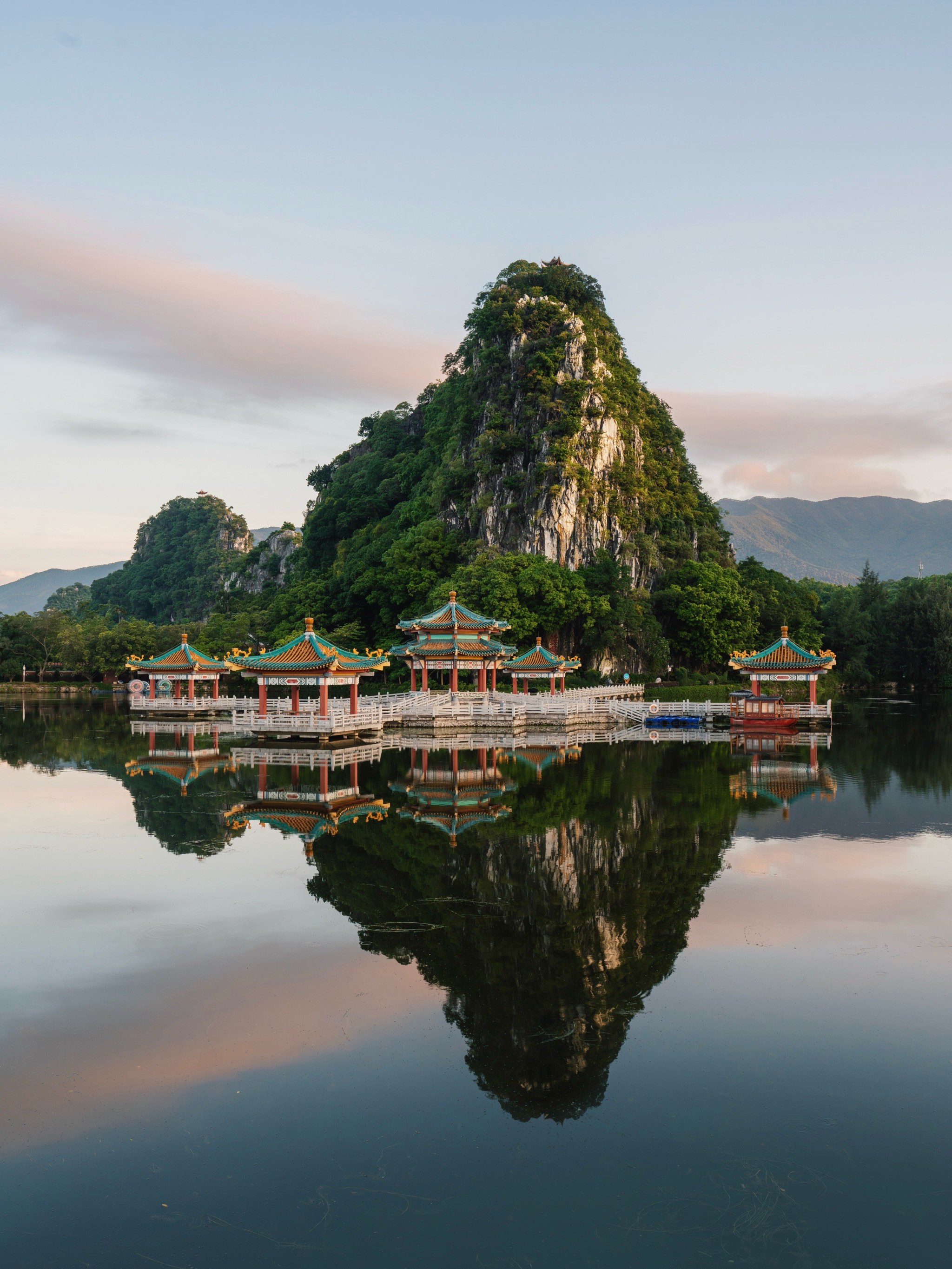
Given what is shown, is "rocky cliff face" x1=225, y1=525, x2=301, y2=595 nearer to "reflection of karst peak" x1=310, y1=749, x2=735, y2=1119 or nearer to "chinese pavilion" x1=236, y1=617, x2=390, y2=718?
"chinese pavilion" x1=236, y1=617, x2=390, y2=718

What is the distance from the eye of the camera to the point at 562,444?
68.8 metres

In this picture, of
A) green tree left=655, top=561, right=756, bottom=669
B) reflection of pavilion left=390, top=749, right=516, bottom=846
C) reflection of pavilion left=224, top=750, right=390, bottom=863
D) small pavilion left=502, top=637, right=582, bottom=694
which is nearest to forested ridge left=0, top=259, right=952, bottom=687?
green tree left=655, top=561, right=756, bottom=669

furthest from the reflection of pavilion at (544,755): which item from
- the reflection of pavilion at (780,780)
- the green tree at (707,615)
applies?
the green tree at (707,615)

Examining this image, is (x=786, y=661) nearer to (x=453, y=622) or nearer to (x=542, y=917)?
(x=453, y=622)

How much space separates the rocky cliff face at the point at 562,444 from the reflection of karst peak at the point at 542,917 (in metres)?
46.8

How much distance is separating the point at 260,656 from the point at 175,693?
14.2 m

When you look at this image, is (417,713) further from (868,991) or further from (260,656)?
(868,991)

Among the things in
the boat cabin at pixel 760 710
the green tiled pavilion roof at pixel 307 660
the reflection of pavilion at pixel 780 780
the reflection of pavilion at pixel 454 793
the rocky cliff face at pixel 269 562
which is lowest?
the reflection of pavilion at pixel 780 780

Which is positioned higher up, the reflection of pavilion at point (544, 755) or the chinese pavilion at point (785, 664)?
the chinese pavilion at point (785, 664)

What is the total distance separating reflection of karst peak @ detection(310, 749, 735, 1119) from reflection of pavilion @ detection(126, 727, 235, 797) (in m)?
10.6

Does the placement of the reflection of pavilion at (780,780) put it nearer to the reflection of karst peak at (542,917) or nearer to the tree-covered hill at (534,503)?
the reflection of karst peak at (542,917)

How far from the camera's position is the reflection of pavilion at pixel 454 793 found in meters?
21.2

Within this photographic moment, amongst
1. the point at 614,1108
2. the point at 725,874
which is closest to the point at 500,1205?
the point at 614,1108

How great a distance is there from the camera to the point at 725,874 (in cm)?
1606
